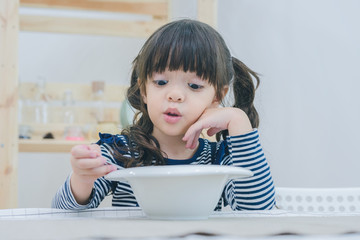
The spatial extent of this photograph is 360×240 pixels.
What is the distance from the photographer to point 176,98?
84 cm

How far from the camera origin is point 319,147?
2.13 m

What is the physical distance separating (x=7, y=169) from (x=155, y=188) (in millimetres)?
1181

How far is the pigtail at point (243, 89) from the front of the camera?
3.59 feet

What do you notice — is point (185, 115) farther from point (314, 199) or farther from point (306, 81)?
point (306, 81)

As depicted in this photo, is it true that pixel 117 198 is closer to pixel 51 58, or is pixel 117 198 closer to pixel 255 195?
pixel 255 195

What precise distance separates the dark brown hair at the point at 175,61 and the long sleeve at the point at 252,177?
0.46 feet

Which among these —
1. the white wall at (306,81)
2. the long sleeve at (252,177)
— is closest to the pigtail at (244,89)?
the long sleeve at (252,177)

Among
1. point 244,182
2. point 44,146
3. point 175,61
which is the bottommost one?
point 44,146

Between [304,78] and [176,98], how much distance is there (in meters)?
1.48

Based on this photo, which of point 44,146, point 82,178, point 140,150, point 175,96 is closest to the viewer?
point 82,178

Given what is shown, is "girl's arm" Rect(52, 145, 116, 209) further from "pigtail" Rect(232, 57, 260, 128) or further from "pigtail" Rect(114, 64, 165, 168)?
"pigtail" Rect(232, 57, 260, 128)

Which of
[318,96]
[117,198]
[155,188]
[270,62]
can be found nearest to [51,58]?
[270,62]

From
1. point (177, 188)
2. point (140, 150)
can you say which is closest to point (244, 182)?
point (140, 150)

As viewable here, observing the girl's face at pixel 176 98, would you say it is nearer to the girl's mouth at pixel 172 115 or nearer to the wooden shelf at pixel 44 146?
the girl's mouth at pixel 172 115
